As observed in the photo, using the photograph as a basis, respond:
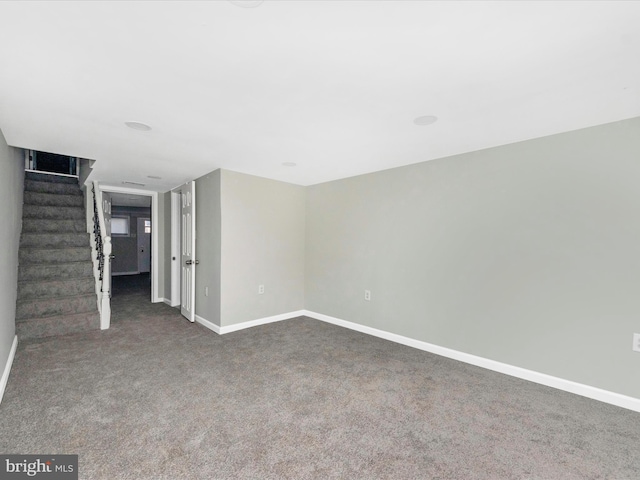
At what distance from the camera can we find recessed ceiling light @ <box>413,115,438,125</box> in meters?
2.19

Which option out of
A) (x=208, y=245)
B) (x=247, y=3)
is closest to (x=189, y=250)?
(x=208, y=245)

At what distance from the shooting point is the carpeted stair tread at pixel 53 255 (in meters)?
3.90

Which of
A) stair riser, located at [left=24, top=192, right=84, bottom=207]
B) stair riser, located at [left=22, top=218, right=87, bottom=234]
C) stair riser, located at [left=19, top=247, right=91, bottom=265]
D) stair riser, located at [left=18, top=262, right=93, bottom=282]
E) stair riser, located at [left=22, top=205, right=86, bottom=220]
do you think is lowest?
stair riser, located at [left=18, top=262, right=93, bottom=282]

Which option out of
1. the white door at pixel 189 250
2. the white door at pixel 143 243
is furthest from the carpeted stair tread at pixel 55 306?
the white door at pixel 143 243

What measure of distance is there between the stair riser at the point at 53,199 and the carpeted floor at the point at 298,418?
2.56m

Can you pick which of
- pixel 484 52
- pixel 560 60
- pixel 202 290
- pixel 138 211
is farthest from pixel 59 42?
pixel 138 211

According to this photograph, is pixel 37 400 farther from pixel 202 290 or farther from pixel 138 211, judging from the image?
pixel 138 211

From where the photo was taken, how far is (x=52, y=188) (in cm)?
496

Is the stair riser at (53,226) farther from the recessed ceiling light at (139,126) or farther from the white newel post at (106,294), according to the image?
the recessed ceiling light at (139,126)

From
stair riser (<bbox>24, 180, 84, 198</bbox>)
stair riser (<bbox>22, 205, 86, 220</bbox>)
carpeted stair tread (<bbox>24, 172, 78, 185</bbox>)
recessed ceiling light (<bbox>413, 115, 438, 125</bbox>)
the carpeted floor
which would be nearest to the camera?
the carpeted floor

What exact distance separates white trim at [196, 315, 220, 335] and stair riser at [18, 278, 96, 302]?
1440mm

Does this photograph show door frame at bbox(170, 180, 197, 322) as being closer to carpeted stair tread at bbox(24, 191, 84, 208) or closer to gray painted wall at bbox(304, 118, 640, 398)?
carpeted stair tread at bbox(24, 191, 84, 208)

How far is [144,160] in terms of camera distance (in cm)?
338

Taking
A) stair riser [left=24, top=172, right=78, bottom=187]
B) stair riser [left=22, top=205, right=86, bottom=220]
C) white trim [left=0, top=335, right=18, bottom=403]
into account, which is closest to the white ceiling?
white trim [left=0, top=335, right=18, bottom=403]
